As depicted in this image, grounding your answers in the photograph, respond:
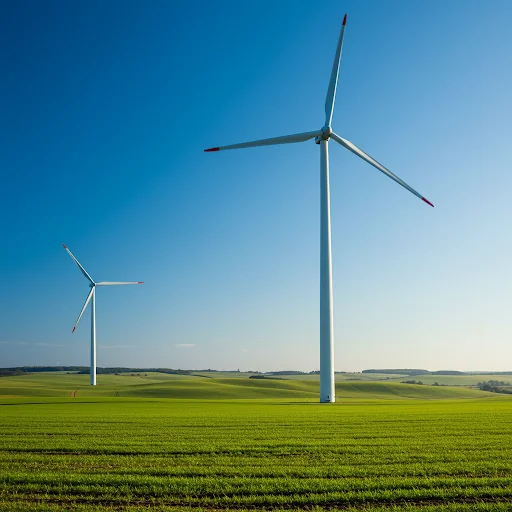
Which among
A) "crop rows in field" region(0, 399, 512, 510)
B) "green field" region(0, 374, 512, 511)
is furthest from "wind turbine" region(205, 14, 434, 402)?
"crop rows in field" region(0, 399, 512, 510)

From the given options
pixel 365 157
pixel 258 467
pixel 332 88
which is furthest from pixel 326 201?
pixel 258 467

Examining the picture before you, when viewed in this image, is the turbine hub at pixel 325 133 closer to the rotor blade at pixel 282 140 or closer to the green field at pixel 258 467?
the rotor blade at pixel 282 140

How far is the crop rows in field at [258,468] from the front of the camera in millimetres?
11172

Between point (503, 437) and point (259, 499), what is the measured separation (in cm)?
1399

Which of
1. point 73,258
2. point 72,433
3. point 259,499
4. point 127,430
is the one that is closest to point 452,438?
point 259,499

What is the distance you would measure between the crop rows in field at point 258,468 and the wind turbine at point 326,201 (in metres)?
21.8

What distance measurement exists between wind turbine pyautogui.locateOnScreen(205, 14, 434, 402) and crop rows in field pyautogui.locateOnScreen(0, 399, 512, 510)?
21.8 metres

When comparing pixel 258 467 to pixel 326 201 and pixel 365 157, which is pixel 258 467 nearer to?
pixel 326 201

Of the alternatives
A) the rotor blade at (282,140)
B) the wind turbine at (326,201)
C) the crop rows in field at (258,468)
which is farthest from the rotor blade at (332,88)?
the crop rows in field at (258,468)

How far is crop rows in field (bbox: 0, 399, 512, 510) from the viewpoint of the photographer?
11172mm

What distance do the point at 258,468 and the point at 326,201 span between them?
37881mm

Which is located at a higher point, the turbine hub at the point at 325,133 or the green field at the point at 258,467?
the turbine hub at the point at 325,133

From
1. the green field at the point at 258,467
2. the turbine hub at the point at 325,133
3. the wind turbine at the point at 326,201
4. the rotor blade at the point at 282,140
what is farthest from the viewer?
the turbine hub at the point at 325,133

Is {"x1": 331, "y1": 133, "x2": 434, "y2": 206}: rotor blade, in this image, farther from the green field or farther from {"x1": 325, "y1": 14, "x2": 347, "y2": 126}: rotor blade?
the green field
